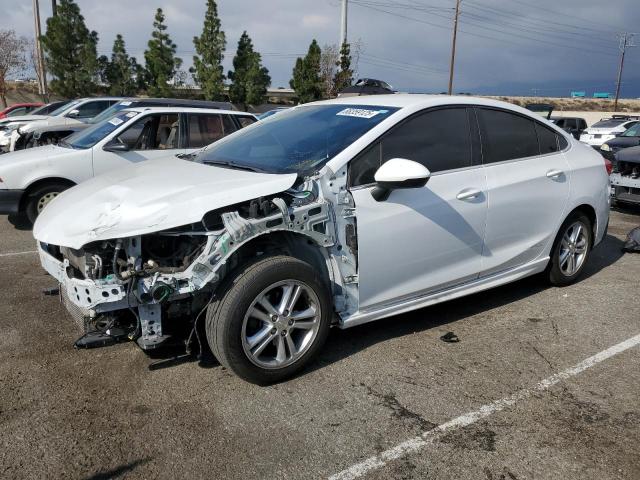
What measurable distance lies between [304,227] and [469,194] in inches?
55.7

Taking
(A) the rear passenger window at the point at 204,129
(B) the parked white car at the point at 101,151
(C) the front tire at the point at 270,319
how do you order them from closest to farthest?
1. (C) the front tire at the point at 270,319
2. (B) the parked white car at the point at 101,151
3. (A) the rear passenger window at the point at 204,129

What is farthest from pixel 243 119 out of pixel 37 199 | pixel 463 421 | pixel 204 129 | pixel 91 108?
pixel 91 108

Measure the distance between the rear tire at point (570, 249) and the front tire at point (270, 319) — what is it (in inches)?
103

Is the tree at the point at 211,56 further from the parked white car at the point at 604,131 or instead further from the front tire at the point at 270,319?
the front tire at the point at 270,319

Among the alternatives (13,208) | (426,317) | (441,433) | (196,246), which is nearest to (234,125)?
(13,208)

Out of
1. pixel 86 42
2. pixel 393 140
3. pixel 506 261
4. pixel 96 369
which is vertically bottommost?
pixel 96 369

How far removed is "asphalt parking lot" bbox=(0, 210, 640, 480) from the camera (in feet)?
8.84

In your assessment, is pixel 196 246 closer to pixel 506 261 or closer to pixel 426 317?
pixel 426 317

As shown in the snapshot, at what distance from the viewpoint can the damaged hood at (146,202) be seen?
304 centimetres

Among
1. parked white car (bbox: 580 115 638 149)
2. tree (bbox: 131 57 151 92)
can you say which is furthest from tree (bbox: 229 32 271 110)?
parked white car (bbox: 580 115 638 149)

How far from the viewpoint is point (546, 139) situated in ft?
16.1

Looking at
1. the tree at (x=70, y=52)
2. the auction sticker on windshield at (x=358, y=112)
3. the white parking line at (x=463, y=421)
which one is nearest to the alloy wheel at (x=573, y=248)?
the white parking line at (x=463, y=421)

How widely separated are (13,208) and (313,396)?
574cm

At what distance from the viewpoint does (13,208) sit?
23.9 ft
